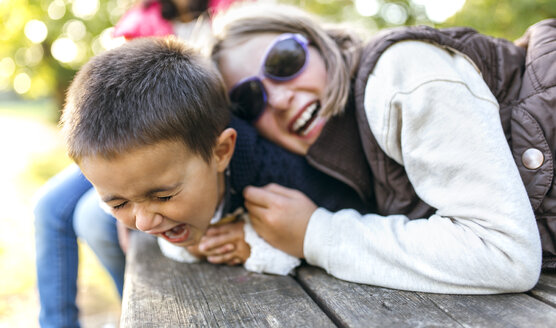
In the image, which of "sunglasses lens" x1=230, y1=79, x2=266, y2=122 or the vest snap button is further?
"sunglasses lens" x1=230, y1=79, x2=266, y2=122

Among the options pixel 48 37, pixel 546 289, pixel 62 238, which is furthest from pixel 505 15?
pixel 48 37

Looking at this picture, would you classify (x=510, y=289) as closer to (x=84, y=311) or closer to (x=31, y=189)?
(x=84, y=311)

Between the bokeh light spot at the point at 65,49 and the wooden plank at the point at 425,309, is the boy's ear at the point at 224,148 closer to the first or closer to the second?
the wooden plank at the point at 425,309

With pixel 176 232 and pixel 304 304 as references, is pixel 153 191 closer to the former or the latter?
pixel 176 232

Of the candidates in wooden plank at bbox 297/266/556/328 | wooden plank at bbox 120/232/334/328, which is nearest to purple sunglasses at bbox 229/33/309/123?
wooden plank at bbox 120/232/334/328

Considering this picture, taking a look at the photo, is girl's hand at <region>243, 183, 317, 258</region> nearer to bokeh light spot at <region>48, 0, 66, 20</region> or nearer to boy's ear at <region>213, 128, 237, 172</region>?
boy's ear at <region>213, 128, 237, 172</region>

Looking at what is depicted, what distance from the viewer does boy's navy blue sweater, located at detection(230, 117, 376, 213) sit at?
5.35ft

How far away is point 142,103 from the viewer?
1.33 m

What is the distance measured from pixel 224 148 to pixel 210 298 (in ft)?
1.62

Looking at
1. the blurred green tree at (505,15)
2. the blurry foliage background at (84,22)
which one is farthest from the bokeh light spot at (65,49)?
the blurred green tree at (505,15)

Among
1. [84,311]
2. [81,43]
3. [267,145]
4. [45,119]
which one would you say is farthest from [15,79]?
[267,145]

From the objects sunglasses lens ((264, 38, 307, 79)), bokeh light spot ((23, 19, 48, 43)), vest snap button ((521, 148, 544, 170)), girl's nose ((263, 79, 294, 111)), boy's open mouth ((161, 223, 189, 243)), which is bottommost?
boy's open mouth ((161, 223, 189, 243))

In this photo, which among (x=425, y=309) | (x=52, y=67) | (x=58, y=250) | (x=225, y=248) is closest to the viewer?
(x=425, y=309)

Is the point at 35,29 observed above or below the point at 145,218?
above
